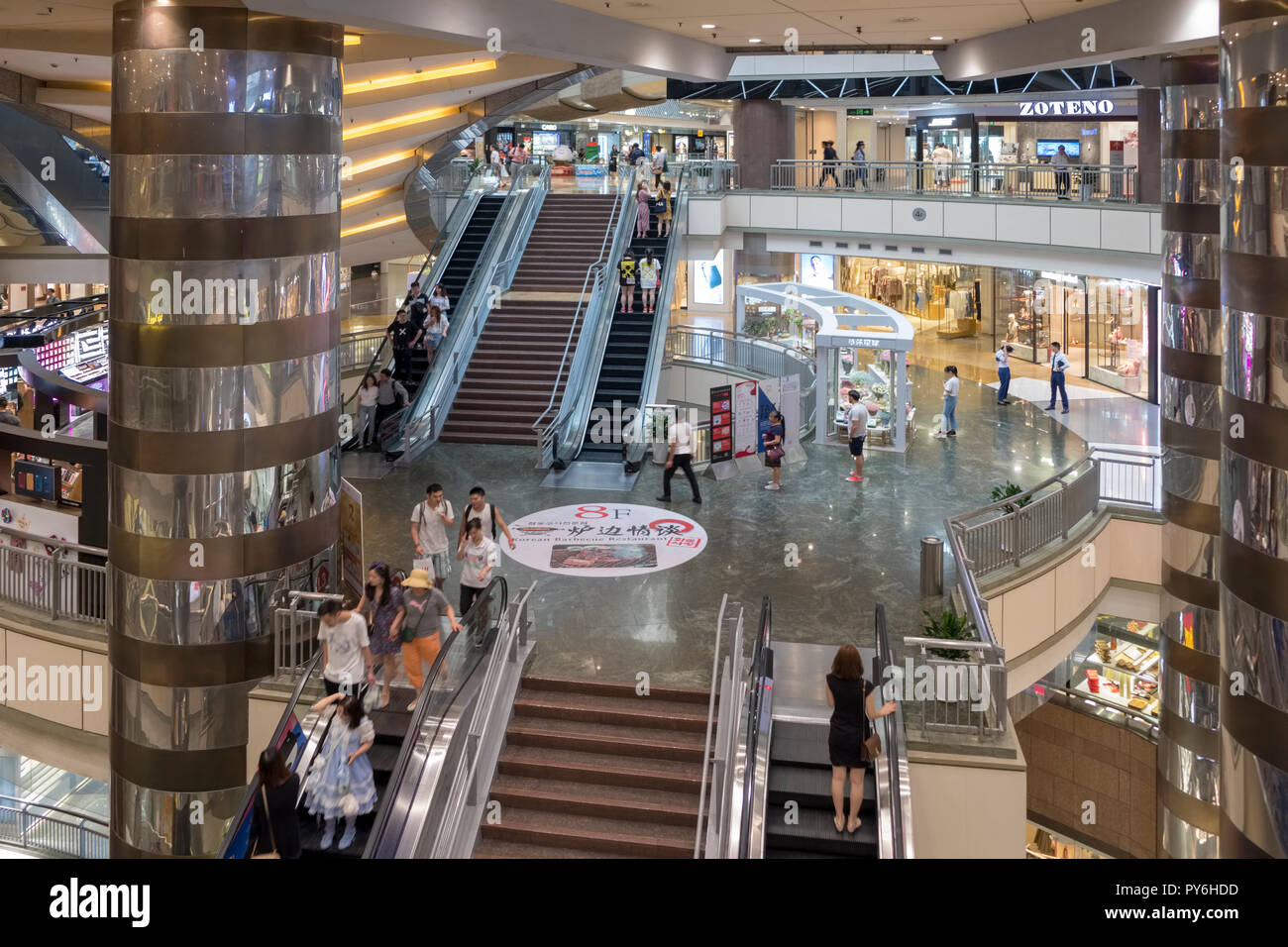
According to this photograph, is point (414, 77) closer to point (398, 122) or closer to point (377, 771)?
point (398, 122)

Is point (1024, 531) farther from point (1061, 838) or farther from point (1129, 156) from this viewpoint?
point (1129, 156)

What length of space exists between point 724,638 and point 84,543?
6.63m

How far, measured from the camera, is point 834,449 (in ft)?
66.2

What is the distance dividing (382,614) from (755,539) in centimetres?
618

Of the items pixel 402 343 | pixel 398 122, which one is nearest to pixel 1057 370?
pixel 402 343

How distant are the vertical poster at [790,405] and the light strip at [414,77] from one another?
674cm

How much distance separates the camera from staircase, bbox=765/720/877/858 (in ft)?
30.0

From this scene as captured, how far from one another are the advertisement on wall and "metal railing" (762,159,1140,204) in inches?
206

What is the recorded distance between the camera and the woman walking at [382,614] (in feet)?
33.2

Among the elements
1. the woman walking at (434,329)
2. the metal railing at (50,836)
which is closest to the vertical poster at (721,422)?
the woman walking at (434,329)

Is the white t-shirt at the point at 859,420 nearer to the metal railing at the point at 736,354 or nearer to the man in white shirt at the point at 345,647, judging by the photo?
the metal railing at the point at 736,354

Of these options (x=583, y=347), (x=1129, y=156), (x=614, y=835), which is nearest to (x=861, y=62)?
(x=1129, y=156)

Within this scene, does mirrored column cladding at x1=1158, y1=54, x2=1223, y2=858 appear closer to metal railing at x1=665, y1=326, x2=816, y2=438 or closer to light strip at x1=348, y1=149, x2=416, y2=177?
metal railing at x1=665, y1=326, x2=816, y2=438

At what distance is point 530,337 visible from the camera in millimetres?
21969
